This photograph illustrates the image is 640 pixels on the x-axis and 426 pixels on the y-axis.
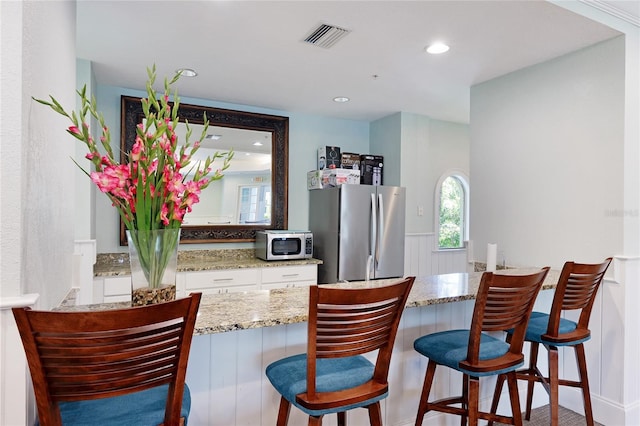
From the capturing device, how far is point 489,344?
1.74 m

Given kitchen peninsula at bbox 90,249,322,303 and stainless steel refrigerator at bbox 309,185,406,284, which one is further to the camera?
stainless steel refrigerator at bbox 309,185,406,284

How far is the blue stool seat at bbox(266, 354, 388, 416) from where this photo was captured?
1.25 metres

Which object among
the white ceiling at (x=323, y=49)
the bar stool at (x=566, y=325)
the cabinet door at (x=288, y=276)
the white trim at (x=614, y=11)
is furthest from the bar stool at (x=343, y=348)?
the cabinet door at (x=288, y=276)

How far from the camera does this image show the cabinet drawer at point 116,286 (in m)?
2.99

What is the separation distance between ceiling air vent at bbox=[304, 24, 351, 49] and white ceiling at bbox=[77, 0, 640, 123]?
0.05 meters

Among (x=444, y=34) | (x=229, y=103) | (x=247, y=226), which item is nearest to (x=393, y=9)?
(x=444, y=34)

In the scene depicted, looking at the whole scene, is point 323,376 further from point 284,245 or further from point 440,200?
point 440,200

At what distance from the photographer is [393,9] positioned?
6.88ft

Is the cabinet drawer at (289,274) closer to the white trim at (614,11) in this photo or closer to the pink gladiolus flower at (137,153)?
the pink gladiolus flower at (137,153)

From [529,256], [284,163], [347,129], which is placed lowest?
[529,256]

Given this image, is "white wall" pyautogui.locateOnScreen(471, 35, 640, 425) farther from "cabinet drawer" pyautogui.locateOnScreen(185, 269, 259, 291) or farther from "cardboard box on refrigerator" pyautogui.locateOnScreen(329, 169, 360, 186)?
"cabinet drawer" pyautogui.locateOnScreen(185, 269, 259, 291)

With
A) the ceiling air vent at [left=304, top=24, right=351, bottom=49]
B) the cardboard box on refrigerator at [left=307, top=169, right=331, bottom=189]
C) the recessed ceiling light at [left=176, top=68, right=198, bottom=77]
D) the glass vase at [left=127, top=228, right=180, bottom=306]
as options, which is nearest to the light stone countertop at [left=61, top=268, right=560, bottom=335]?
the glass vase at [left=127, top=228, right=180, bottom=306]

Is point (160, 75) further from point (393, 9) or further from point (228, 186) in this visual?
point (393, 9)

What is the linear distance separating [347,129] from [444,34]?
2.35 m
